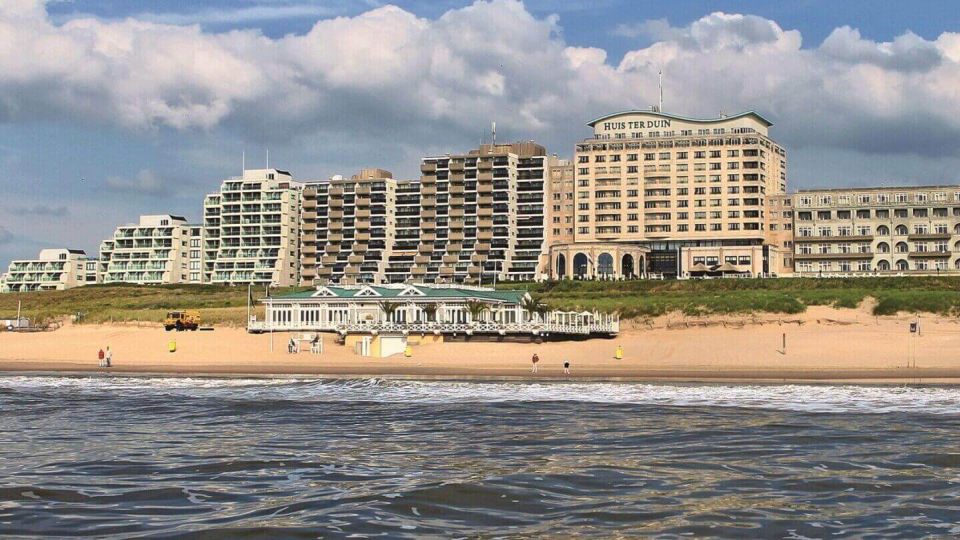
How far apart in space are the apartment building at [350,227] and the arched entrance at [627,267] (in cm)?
4384

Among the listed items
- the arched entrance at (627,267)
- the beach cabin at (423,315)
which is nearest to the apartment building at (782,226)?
the arched entrance at (627,267)

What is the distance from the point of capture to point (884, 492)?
19.4 metres

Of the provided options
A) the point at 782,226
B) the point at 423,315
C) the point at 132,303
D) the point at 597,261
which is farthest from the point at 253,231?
the point at 423,315

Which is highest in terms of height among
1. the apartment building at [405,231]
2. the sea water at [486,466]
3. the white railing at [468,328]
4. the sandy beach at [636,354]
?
the apartment building at [405,231]

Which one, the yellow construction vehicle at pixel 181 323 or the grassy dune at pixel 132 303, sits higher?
the grassy dune at pixel 132 303

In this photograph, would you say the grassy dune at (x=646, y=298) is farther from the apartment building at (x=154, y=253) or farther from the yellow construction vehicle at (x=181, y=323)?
the apartment building at (x=154, y=253)

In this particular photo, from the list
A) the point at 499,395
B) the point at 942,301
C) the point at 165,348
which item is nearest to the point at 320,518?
the point at 499,395

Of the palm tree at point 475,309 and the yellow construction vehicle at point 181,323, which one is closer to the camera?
the palm tree at point 475,309

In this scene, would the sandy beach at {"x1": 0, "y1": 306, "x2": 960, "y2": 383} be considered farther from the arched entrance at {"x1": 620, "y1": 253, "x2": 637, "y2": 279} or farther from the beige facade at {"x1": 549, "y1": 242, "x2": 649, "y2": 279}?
the arched entrance at {"x1": 620, "y1": 253, "x2": 637, "y2": 279}

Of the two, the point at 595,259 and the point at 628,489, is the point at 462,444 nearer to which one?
the point at 628,489

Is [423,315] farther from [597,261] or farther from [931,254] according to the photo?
[931,254]

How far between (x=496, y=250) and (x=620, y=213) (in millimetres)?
22000

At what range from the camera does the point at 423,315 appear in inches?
2837

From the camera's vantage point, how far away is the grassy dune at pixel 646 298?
7919 centimetres
